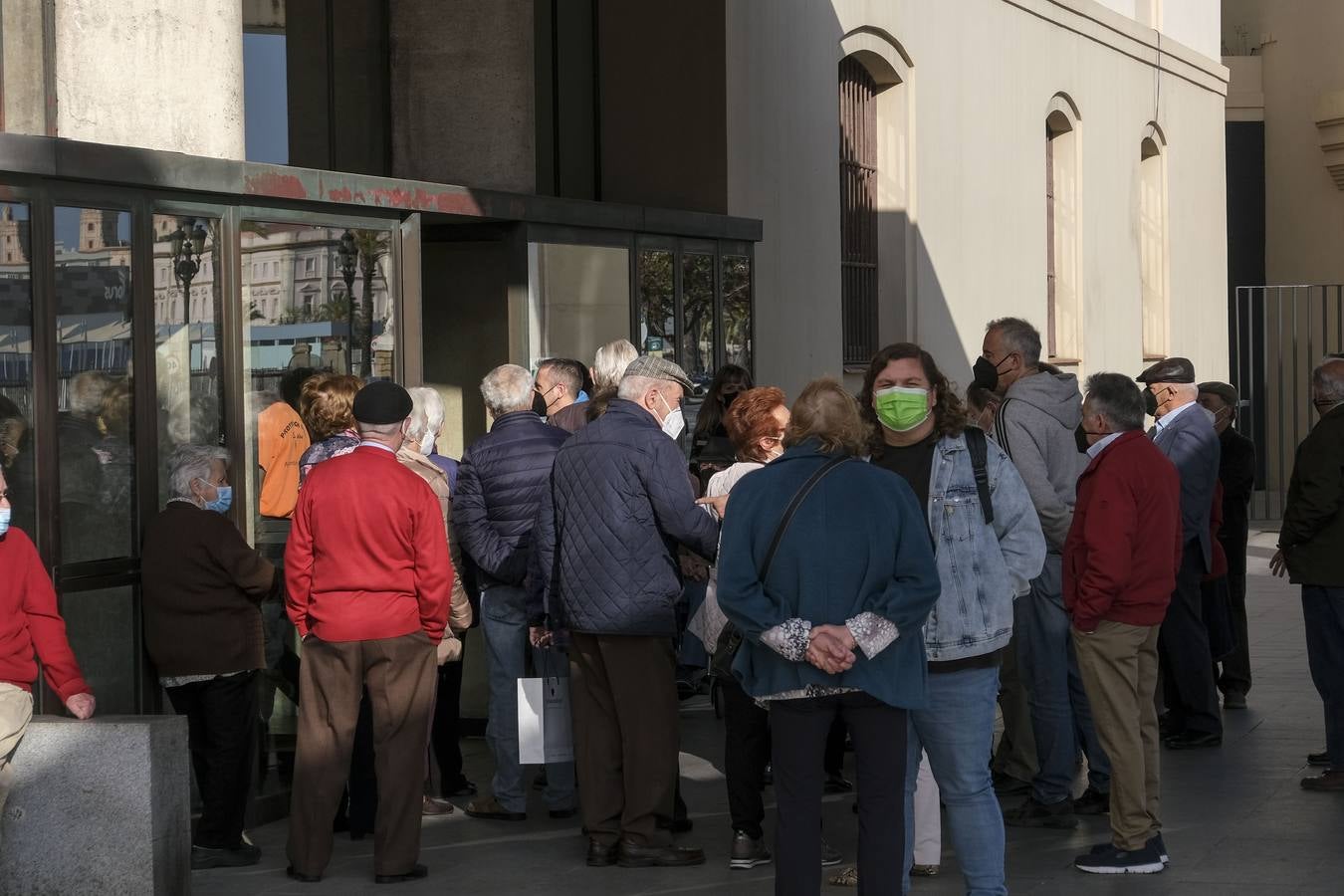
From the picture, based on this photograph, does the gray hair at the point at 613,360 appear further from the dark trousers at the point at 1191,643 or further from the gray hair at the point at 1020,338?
the dark trousers at the point at 1191,643

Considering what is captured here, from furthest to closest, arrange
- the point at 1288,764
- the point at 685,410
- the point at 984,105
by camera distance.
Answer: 1. the point at 984,105
2. the point at 685,410
3. the point at 1288,764

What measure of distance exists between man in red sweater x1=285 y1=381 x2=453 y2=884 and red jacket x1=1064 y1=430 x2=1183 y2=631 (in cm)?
235

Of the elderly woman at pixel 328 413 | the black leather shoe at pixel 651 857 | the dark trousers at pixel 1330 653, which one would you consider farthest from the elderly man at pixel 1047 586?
the elderly woman at pixel 328 413

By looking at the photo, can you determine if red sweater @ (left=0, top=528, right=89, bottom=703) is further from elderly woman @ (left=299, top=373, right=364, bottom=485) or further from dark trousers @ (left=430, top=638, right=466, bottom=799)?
dark trousers @ (left=430, top=638, right=466, bottom=799)

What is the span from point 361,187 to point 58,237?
1.78m

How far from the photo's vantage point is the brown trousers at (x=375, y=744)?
23.3 feet

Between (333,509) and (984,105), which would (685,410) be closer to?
(333,509)

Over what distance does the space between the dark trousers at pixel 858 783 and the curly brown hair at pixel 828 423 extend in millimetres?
741

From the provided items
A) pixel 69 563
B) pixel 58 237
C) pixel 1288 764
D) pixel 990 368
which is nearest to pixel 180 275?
pixel 58 237

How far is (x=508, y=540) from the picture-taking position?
8.02 m

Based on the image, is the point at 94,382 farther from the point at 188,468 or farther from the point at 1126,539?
the point at 1126,539

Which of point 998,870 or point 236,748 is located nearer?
point 998,870

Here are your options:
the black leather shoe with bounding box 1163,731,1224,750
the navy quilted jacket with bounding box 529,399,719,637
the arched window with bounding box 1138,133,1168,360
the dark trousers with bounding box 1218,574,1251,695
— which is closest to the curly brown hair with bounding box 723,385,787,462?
the navy quilted jacket with bounding box 529,399,719,637

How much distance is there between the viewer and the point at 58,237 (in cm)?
728
